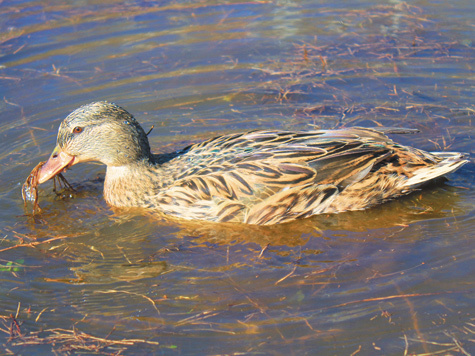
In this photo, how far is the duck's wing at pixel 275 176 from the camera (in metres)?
6.19

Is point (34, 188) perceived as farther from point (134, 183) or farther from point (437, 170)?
point (437, 170)

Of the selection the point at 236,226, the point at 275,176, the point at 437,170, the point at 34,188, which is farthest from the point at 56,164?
the point at 437,170

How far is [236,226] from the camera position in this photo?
6.36m

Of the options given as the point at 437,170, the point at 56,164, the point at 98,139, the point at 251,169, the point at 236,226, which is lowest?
the point at 236,226

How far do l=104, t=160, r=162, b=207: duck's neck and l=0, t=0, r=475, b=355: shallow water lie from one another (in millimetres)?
221

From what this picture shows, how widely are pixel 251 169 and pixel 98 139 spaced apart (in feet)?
5.83

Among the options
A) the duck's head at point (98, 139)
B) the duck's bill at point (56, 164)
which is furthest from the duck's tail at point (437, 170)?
the duck's bill at point (56, 164)

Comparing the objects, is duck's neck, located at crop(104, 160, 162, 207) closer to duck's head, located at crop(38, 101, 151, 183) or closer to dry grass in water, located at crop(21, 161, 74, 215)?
duck's head, located at crop(38, 101, 151, 183)

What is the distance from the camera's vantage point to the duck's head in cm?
654

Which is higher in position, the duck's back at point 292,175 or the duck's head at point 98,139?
the duck's head at point 98,139

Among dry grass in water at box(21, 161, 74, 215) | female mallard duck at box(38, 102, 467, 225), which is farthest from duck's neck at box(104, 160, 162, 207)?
dry grass in water at box(21, 161, 74, 215)

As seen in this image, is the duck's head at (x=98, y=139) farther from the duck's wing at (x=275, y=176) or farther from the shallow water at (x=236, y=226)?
the duck's wing at (x=275, y=176)

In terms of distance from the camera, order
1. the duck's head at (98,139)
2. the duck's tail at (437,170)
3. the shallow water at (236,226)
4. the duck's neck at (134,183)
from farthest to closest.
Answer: the duck's neck at (134,183) → the duck's head at (98,139) → the duck's tail at (437,170) → the shallow water at (236,226)

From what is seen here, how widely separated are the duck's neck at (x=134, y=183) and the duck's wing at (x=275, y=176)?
0.32 m
